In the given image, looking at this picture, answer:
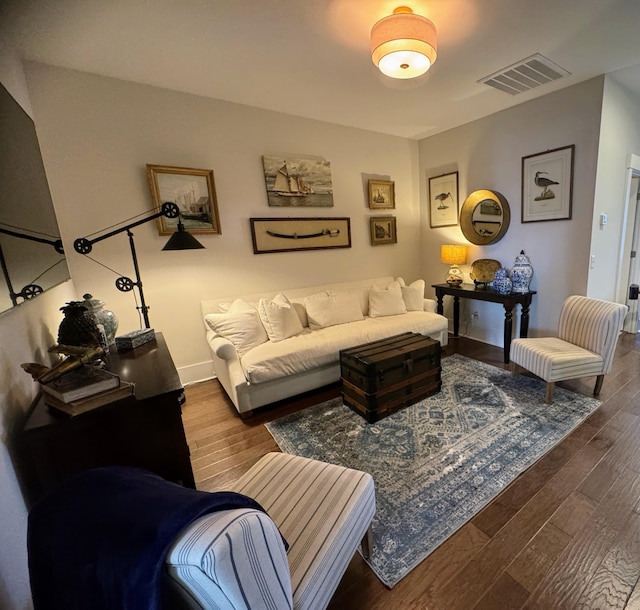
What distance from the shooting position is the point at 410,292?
359 cm

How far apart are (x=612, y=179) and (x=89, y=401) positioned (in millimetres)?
4428

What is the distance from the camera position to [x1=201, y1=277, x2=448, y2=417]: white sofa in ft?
7.95

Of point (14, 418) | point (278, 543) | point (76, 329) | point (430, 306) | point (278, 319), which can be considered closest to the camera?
point (278, 543)

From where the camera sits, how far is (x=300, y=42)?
6.58 feet

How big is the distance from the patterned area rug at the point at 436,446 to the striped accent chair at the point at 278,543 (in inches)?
12.3

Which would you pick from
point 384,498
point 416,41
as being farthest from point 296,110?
point 384,498

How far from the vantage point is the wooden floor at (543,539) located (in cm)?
115

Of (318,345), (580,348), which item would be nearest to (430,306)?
(580,348)

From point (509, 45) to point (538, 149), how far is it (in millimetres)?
1294

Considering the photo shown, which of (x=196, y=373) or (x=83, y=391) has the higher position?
(x=83, y=391)

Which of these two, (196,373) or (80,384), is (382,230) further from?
(80,384)

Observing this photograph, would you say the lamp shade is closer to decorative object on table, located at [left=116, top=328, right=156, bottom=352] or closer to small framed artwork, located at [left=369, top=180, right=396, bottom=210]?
small framed artwork, located at [left=369, top=180, right=396, bottom=210]

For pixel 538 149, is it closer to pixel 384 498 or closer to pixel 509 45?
pixel 509 45

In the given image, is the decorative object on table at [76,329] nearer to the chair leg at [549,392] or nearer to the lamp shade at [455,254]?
the chair leg at [549,392]
